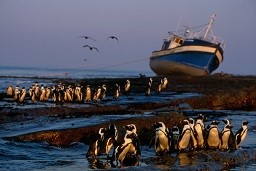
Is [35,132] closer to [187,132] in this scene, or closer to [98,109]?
[187,132]

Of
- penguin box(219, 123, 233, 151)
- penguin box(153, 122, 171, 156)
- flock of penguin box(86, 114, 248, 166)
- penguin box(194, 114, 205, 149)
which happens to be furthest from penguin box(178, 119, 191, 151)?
penguin box(219, 123, 233, 151)

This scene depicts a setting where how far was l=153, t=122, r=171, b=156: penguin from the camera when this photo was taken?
14.4 meters

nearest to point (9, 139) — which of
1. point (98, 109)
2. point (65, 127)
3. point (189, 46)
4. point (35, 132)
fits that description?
point (35, 132)

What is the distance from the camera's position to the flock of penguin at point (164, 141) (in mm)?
13023

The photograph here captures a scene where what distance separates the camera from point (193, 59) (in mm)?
56156

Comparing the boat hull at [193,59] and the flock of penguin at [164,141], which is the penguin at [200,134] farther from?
the boat hull at [193,59]

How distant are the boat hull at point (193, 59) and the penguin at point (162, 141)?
4158 cm

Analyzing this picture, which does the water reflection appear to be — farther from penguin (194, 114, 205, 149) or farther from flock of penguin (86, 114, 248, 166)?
penguin (194, 114, 205, 149)

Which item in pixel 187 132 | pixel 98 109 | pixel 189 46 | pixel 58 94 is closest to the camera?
pixel 187 132

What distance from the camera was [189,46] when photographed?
183 feet

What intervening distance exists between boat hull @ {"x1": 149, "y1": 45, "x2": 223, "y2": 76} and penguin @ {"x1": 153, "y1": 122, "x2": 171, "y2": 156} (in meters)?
41.6

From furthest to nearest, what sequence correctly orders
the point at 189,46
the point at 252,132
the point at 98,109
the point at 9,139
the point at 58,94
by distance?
the point at 189,46
the point at 58,94
the point at 98,109
the point at 252,132
the point at 9,139

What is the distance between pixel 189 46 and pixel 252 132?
114 ft

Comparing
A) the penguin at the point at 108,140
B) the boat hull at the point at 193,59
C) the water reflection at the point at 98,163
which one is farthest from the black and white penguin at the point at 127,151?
the boat hull at the point at 193,59
